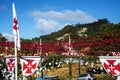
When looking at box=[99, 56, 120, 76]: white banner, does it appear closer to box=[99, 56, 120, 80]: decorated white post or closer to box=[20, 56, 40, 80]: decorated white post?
box=[99, 56, 120, 80]: decorated white post

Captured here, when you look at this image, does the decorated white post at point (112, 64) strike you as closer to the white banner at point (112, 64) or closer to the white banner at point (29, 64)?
the white banner at point (112, 64)

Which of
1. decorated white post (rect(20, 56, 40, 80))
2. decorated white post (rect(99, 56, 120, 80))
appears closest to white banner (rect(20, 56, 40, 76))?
decorated white post (rect(20, 56, 40, 80))

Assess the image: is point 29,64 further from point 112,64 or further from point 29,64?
point 112,64

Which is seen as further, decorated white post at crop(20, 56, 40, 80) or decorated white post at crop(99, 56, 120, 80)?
decorated white post at crop(20, 56, 40, 80)

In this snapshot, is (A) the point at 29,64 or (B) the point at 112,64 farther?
(A) the point at 29,64

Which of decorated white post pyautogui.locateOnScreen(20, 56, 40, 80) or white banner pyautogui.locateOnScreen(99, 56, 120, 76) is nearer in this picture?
white banner pyautogui.locateOnScreen(99, 56, 120, 76)

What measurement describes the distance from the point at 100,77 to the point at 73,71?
363 cm

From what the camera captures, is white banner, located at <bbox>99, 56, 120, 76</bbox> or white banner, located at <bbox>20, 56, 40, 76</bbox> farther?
white banner, located at <bbox>20, 56, 40, 76</bbox>

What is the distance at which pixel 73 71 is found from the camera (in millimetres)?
34250

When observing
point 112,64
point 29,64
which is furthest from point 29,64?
point 112,64

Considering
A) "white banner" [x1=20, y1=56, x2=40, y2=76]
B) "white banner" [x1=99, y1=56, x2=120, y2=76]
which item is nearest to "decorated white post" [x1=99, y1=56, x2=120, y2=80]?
"white banner" [x1=99, y1=56, x2=120, y2=76]

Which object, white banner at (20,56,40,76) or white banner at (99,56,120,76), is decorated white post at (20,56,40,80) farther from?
white banner at (99,56,120,76)

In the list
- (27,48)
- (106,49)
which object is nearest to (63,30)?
(106,49)

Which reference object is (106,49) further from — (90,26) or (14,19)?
(90,26)
